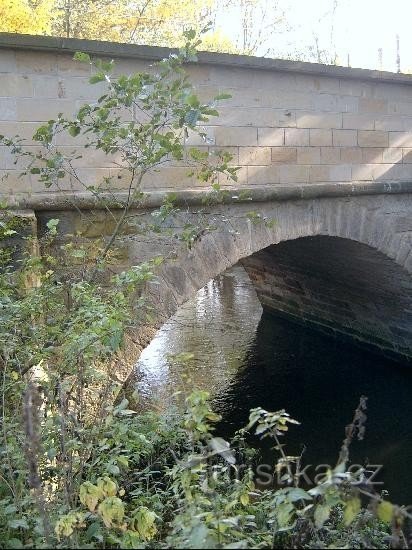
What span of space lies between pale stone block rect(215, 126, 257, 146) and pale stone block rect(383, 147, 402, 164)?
153 cm

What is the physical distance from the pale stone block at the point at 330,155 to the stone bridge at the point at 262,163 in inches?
0.6

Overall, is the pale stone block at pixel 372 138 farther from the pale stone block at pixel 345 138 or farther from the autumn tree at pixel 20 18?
the autumn tree at pixel 20 18

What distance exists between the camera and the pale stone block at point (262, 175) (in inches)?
195

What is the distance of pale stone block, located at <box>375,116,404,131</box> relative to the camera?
18.6 feet

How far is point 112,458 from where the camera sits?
7.74 feet

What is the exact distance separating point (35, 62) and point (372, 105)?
3.10m

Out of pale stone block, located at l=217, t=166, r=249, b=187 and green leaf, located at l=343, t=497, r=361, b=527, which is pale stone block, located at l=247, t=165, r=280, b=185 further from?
green leaf, located at l=343, t=497, r=361, b=527

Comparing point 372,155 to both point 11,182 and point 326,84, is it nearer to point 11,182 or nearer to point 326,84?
point 326,84

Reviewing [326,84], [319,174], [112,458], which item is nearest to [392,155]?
[319,174]

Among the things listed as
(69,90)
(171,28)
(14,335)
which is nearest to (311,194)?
(69,90)

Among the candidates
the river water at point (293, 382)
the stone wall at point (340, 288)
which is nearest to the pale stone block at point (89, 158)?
the river water at point (293, 382)

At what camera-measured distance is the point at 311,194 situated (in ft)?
16.9

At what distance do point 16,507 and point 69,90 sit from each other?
2911 mm

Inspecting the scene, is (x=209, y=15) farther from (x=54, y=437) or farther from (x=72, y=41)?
(x=54, y=437)
